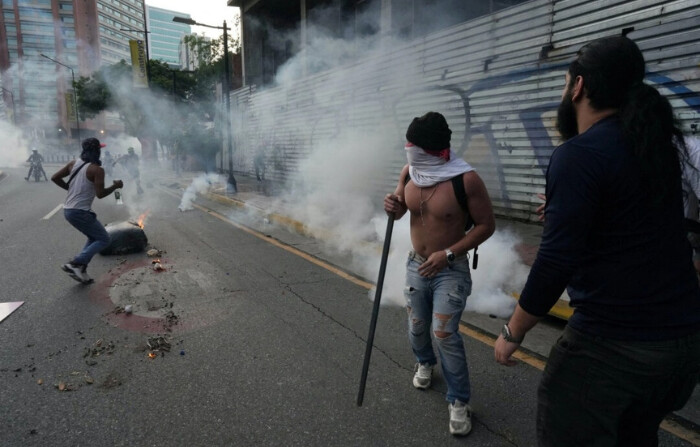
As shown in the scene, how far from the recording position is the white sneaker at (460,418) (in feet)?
7.46

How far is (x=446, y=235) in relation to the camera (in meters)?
2.39

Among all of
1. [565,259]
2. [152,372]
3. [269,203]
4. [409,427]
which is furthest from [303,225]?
[565,259]

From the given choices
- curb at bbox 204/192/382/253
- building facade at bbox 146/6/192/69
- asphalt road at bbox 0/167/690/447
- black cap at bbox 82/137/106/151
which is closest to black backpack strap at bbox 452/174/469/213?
asphalt road at bbox 0/167/690/447

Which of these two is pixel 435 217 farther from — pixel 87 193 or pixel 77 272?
pixel 87 193

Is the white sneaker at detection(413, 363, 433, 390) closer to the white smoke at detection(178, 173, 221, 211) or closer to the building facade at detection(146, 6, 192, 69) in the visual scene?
the white smoke at detection(178, 173, 221, 211)

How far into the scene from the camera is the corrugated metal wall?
18.5 ft

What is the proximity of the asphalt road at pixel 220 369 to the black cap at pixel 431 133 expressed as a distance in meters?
1.52

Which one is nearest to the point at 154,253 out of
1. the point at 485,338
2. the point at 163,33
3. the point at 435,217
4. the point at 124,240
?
the point at 124,240

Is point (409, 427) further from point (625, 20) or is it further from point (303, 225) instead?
point (625, 20)

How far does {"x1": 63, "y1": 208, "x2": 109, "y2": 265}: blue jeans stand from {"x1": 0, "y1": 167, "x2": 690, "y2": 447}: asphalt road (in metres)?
0.35

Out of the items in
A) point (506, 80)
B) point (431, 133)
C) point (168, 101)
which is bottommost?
point (431, 133)

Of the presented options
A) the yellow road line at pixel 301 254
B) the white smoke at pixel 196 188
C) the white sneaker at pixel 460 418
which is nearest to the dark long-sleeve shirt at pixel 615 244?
the white sneaker at pixel 460 418

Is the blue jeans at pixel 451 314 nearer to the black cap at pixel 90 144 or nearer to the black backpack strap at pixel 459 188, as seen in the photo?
the black backpack strap at pixel 459 188

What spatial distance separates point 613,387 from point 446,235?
1222mm
